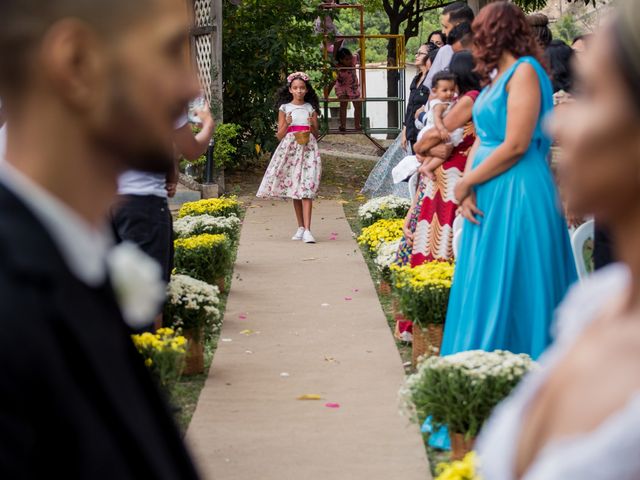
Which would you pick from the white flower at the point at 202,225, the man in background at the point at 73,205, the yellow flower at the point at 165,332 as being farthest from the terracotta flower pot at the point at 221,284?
the man in background at the point at 73,205

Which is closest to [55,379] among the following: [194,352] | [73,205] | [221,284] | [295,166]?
[73,205]

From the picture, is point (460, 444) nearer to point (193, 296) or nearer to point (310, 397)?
point (310, 397)

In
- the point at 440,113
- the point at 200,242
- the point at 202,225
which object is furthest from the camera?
the point at 202,225

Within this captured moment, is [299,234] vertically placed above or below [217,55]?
below

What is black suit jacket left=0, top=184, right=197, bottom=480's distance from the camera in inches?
49.5

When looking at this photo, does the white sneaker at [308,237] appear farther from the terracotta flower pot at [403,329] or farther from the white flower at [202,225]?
the terracotta flower pot at [403,329]

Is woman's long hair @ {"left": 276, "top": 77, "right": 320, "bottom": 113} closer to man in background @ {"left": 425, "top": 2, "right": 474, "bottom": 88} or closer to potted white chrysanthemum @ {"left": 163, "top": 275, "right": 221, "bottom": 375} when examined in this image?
man in background @ {"left": 425, "top": 2, "right": 474, "bottom": 88}

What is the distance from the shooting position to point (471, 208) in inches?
222

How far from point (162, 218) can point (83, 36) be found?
16.0 ft

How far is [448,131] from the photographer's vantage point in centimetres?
696

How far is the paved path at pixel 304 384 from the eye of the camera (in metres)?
5.44

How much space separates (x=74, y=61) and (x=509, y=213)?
436 cm

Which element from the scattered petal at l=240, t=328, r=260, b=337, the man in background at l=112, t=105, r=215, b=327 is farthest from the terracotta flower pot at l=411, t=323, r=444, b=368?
the scattered petal at l=240, t=328, r=260, b=337

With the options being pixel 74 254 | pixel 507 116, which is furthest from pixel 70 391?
pixel 507 116
